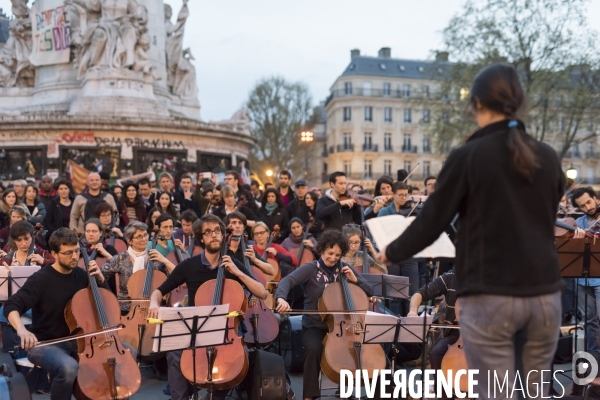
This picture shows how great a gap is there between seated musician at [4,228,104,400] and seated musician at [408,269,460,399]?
9.74ft

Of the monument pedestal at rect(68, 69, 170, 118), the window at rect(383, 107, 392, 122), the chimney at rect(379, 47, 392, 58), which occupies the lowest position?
the monument pedestal at rect(68, 69, 170, 118)


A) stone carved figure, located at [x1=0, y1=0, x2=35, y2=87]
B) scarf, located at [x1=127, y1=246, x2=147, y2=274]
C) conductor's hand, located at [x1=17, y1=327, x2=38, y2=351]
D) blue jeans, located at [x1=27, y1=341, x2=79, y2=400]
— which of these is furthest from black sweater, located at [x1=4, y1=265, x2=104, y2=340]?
stone carved figure, located at [x1=0, y1=0, x2=35, y2=87]

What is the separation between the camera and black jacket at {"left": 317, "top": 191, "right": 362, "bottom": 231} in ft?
34.2

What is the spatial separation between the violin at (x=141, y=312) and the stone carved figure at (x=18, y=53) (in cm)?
1708

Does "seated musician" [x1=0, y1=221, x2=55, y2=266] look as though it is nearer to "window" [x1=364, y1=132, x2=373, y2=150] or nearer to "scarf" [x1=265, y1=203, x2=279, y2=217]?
"scarf" [x1=265, y1=203, x2=279, y2=217]

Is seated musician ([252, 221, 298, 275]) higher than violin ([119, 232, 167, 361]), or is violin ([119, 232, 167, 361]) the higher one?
seated musician ([252, 221, 298, 275])

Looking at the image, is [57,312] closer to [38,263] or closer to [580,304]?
[38,263]

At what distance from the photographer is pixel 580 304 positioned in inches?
332

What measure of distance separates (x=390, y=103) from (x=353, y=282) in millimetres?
66016

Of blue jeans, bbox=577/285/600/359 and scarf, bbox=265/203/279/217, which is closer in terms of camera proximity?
blue jeans, bbox=577/285/600/359

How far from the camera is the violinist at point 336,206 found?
10.4 meters

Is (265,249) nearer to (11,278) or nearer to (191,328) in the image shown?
(11,278)

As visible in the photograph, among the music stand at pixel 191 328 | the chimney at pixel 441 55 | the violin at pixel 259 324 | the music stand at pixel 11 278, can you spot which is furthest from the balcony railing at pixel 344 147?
the music stand at pixel 191 328

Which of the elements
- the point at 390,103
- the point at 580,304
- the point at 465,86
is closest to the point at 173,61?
the point at 465,86
